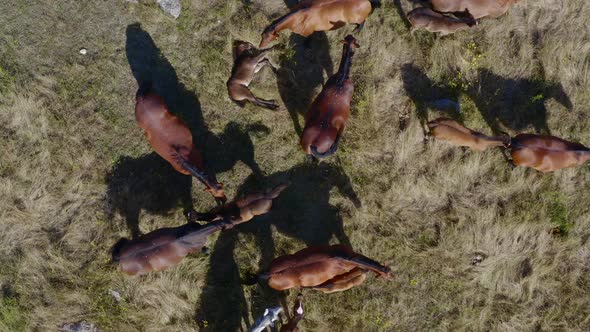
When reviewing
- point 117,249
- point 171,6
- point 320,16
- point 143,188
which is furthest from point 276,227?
point 171,6

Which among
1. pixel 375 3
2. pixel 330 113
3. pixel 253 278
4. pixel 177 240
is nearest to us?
pixel 177 240

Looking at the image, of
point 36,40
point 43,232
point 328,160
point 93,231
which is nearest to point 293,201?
point 328,160

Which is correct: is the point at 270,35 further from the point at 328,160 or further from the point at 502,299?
the point at 502,299

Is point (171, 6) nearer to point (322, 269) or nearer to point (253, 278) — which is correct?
point (253, 278)

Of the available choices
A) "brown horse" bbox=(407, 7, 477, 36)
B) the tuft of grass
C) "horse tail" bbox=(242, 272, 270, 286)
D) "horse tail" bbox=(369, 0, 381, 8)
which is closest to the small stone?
the tuft of grass

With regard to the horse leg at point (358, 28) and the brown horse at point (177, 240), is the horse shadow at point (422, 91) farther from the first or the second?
the brown horse at point (177, 240)

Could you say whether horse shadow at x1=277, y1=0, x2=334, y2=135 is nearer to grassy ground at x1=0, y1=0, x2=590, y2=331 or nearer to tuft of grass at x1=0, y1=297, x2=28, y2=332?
grassy ground at x1=0, y1=0, x2=590, y2=331
